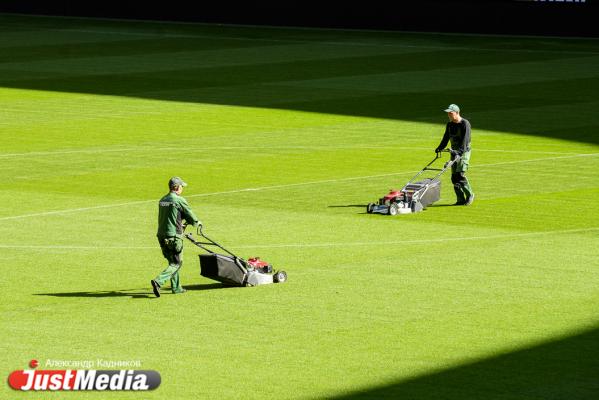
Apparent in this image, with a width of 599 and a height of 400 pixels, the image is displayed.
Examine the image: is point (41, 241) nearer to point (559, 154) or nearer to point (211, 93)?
point (559, 154)

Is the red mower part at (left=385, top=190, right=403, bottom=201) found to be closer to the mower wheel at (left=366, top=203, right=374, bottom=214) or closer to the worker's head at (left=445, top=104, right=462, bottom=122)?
the mower wheel at (left=366, top=203, right=374, bottom=214)

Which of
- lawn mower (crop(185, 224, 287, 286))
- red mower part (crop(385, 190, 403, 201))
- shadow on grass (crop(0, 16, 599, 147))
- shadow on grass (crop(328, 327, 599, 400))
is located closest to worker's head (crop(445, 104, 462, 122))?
red mower part (crop(385, 190, 403, 201))

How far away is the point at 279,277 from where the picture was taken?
75.4 ft

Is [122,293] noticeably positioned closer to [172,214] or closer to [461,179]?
[172,214]

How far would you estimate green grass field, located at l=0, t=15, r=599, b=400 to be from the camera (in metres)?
18.4

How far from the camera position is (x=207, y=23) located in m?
79.1

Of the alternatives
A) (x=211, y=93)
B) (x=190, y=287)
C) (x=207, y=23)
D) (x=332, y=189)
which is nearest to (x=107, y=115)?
(x=211, y=93)

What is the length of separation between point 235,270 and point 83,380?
5.43m

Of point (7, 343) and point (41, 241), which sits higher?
point (41, 241)

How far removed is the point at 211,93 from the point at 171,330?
31.3 m

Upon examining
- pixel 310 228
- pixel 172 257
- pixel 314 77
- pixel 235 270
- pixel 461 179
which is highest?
pixel 314 77

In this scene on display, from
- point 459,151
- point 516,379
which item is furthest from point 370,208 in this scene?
point 516,379

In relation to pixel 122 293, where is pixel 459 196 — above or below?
above

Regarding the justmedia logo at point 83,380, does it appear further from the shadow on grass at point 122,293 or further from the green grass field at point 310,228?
the shadow on grass at point 122,293
